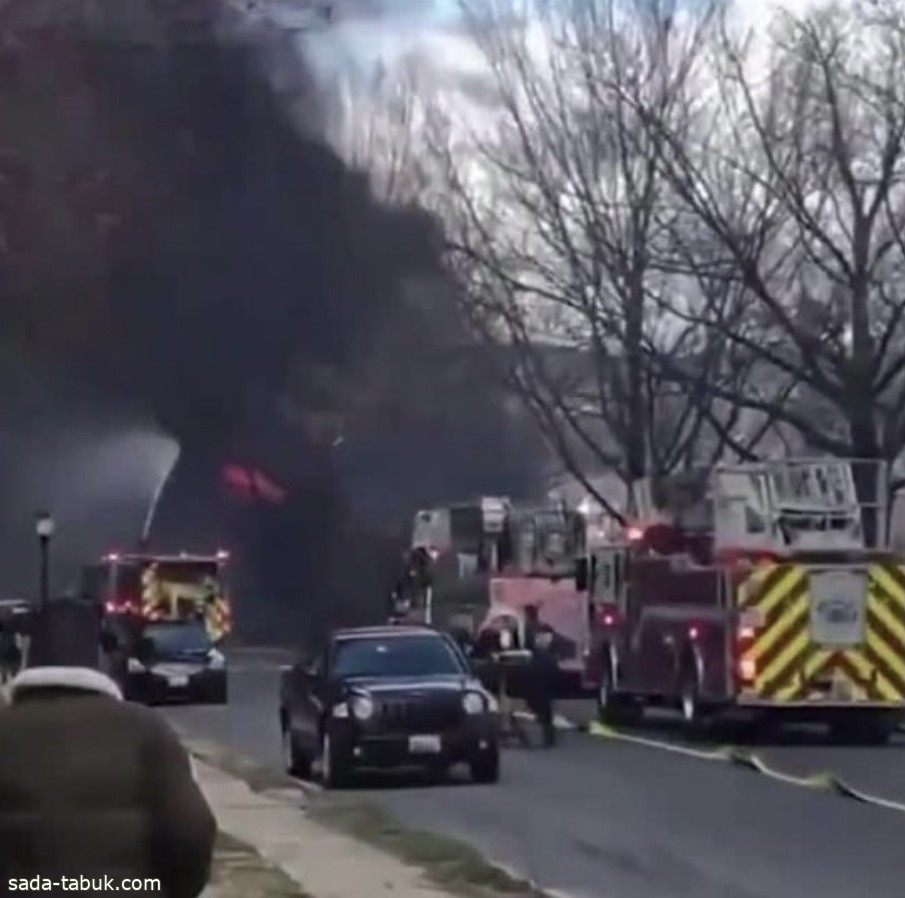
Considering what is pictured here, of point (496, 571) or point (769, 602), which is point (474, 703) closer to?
point (769, 602)

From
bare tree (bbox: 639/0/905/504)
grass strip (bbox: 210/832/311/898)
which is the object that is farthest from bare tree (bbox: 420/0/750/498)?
grass strip (bbox: 210/832/311/898)

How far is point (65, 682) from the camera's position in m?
6.71

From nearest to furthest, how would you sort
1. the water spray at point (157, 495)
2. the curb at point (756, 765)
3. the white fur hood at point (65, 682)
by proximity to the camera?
1. the white fur hood at point (65, 682)
2. the curb at point (756, 765)
3. the water spray at point (157, 495)

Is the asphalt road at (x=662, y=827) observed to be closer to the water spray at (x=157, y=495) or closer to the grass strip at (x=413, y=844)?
the grass strip at (x=413, y=844)

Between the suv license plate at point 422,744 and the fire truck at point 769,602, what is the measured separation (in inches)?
260

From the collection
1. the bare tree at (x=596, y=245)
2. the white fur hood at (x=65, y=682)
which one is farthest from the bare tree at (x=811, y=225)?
the white fur hood at (x=65, y=682)

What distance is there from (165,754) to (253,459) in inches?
2186

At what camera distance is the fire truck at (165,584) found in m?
57.1

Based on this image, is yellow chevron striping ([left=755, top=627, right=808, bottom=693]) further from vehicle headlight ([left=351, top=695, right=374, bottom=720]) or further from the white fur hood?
the white fur hood

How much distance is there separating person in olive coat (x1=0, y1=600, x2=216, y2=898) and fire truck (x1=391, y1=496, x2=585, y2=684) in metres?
36.1

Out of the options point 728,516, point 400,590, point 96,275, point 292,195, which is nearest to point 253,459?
point 400,590

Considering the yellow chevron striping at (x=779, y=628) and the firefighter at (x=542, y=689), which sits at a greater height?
the yellow chevron striping at (x=779, y=628)

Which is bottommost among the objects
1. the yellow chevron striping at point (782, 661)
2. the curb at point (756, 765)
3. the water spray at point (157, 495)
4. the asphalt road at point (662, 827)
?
the asphalt road at point (662, 827)

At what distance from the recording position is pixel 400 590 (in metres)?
53.1
